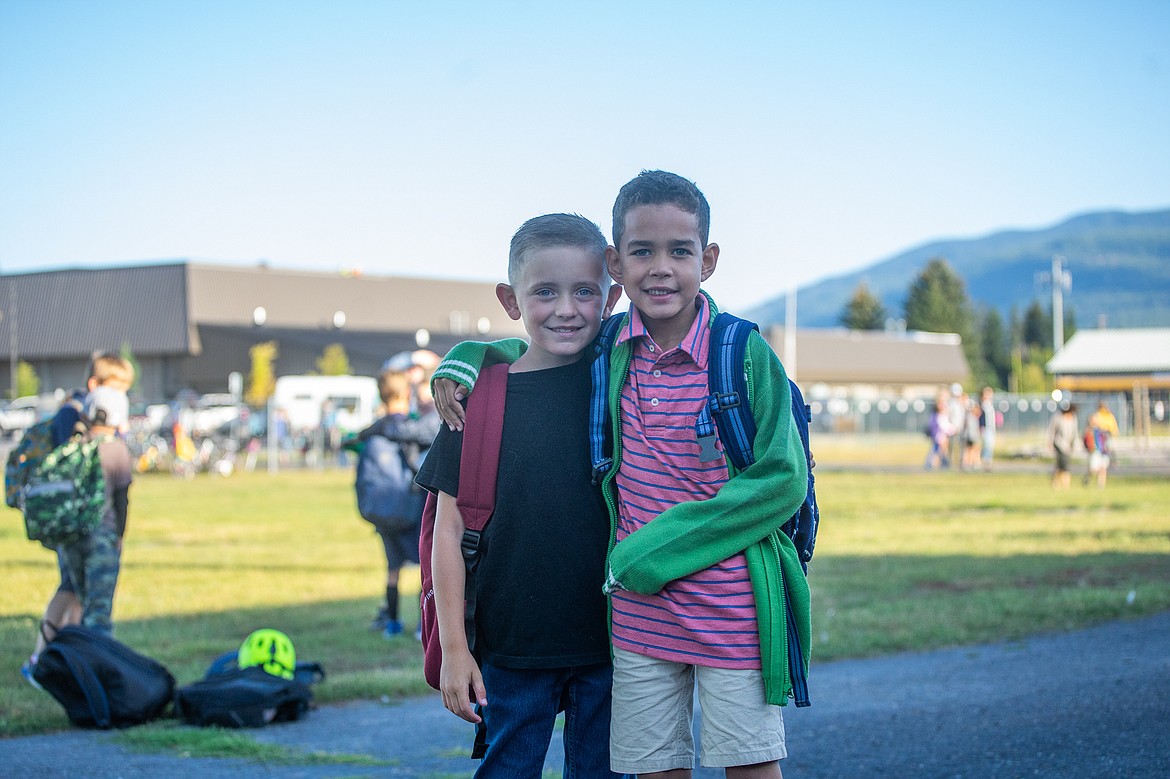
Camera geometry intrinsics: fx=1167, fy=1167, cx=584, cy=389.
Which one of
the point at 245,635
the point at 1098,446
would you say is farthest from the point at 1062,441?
the point at 245,635

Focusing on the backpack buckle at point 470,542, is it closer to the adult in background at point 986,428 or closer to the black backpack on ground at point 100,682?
the black backpack on ground at point 100,682

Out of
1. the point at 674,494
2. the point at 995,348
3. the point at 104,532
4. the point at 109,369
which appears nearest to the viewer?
the point at 674,494

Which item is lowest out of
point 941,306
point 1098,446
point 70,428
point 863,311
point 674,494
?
point 1098,446

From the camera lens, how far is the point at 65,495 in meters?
6.57

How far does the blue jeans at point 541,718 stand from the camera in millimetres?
2938

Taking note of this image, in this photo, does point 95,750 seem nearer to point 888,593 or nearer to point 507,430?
point 507,430

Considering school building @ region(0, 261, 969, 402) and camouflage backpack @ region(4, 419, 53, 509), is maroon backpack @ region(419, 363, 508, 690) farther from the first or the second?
school building @ region(0, 261, 969, 402)

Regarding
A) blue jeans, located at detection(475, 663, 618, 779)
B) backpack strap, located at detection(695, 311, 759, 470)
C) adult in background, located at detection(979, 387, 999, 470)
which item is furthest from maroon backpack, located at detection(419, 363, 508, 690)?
adult in background, located at detection(979, 387, 999, 470)

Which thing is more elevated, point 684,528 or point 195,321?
point 195,321

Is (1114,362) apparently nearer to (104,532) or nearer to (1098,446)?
(1098,446)

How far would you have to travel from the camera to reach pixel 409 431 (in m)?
8.59

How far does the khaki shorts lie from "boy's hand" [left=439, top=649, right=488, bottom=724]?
1.13ft

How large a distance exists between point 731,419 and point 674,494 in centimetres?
23

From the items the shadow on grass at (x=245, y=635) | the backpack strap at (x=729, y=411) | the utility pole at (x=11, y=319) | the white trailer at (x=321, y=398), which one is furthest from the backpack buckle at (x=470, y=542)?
the utility pole at (x=11, y=319)
